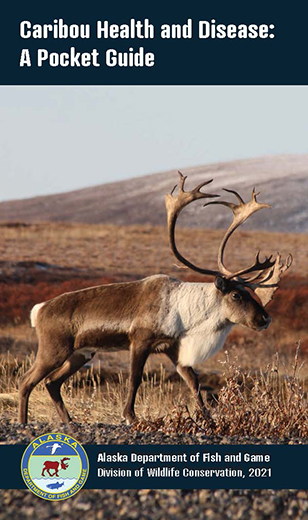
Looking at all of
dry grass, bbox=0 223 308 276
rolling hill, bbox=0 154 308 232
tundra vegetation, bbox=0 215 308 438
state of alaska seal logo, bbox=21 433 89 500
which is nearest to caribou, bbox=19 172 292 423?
tundra vegetation, bbox=0 215 308 438

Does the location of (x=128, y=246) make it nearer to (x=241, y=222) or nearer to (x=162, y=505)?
(x=241, y=222)

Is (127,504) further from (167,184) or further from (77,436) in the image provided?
(167,184)

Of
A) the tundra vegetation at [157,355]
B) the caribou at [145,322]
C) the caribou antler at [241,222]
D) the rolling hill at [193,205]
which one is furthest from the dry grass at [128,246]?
the rolling hill at [193,205]

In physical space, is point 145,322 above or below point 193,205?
below

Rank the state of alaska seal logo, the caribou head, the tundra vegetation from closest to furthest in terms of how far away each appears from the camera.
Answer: the state of alaska seal logo
the tundra vegetation
the caribou head

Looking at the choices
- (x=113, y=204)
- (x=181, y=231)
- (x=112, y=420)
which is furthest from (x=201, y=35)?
(x=113, y=204)

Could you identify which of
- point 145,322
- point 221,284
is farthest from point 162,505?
point 221,284

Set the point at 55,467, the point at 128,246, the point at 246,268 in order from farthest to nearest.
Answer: the point at 128,246
the point at 246,268
the point at 55,467

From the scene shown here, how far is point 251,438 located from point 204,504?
138cm

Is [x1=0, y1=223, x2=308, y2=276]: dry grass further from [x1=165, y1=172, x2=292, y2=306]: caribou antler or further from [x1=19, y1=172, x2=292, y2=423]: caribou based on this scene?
[x1=19, y1=172, x2=292, y2=423]: caribou

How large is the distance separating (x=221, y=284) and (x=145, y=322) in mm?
830

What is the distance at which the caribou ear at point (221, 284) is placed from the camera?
7748 mm

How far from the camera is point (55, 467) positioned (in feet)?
18.1

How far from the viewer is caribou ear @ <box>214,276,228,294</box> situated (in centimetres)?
775
